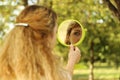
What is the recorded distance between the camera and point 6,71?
9.31ft

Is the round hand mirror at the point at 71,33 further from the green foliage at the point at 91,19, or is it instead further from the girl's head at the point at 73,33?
the green foliage at the point at 91,19

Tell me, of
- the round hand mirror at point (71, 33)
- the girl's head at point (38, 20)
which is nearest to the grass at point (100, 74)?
the round hand mirror at point (71, 33)

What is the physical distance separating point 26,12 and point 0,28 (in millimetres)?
18819

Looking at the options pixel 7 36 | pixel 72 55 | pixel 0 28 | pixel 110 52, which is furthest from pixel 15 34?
pixel 110 52

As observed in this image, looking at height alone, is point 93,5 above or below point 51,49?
below

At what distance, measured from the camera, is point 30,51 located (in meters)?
2.83

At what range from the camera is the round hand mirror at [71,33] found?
152 inches

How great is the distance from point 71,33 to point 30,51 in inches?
43.2

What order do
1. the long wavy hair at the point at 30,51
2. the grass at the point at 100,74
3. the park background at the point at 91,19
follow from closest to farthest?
the long wavy hair at the point at 30,51, the park background at the point at 91,19, the grass at the point at 100,74

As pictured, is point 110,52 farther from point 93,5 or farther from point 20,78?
point 20,78

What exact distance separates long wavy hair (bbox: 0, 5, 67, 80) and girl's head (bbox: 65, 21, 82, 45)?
968mm

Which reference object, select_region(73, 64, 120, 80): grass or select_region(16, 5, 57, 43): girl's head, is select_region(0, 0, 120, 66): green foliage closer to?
select_region(73, 64, 120, 80): grass

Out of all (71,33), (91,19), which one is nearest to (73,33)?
(71,33)

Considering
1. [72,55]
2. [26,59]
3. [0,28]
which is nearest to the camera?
[26,59]
